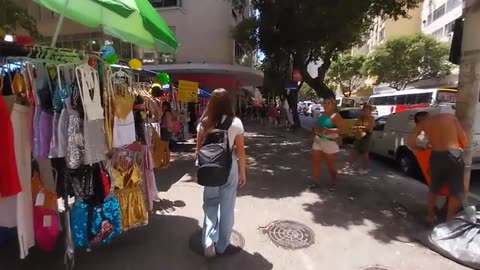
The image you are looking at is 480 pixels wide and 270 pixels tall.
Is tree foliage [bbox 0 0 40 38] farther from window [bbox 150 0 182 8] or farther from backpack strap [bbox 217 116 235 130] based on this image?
window [bbox 150 0 182 8]

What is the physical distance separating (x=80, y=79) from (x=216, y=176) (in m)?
1.45

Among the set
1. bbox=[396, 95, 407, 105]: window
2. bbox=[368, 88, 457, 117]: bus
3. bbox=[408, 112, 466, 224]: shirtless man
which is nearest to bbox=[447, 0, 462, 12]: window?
bbox=[368, 88, 457, 117]: bus

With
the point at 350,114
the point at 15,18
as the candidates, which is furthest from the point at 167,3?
the point at 15,18

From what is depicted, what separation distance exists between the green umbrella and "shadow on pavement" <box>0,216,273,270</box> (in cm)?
216

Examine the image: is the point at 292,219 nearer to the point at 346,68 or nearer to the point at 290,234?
the point at 290,234

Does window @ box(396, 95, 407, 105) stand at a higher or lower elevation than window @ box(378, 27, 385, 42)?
lower

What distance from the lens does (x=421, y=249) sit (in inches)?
165

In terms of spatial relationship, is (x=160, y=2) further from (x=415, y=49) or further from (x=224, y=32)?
(x=415, y=49)

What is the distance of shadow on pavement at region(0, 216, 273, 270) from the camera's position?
3.53m

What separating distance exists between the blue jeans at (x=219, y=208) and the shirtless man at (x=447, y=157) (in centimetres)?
279

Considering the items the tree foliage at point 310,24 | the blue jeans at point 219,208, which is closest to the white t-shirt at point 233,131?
the blue jeans at point 219,208

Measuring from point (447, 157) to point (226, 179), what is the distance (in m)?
2.99

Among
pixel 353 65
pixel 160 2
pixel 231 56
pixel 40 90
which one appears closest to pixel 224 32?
pixel 231 56

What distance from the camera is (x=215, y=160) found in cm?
334
